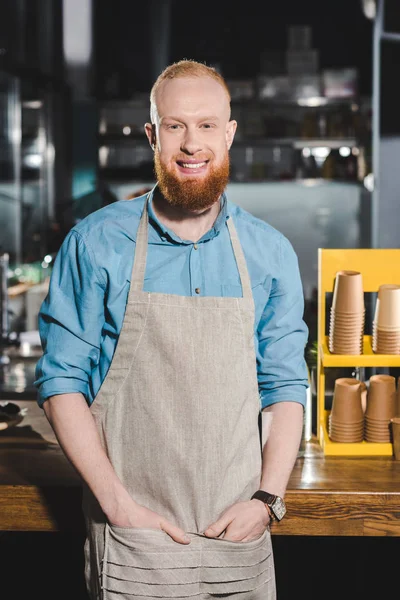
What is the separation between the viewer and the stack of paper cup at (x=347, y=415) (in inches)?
85.7

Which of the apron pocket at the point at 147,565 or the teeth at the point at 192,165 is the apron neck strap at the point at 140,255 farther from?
the apron pocket at the point at 147,565

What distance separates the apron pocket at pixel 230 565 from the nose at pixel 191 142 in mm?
725

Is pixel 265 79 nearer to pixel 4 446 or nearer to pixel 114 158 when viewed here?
pixel 114 158

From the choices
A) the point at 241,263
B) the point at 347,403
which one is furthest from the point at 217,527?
the point at 347,403

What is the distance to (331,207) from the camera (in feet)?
24.4

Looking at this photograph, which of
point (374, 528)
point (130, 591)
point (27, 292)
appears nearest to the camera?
point (130, 591)

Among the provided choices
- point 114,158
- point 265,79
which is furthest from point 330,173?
point 114,158

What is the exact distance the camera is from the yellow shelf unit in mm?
2182

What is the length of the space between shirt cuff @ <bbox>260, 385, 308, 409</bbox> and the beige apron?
0.10m

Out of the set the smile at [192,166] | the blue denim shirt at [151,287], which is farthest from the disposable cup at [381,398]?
the smile at [192,166]

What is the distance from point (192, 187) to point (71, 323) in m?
0.34

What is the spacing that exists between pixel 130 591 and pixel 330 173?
5894mm

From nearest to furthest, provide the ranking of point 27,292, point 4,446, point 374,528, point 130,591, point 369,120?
point 130,591 < point 374,528 < point 4,446 < point 27,292 < point 369,120

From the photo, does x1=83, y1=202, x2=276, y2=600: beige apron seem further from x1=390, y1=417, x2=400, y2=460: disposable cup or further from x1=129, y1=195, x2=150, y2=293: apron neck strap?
x1=390, y1=417, x2=400, y2=460: disposable cup
